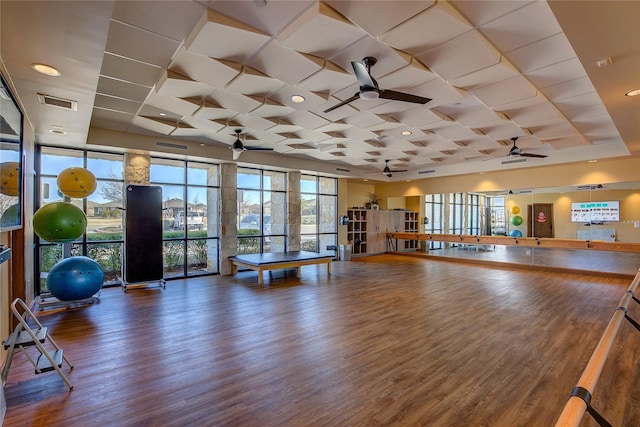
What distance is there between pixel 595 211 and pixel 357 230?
290 inches

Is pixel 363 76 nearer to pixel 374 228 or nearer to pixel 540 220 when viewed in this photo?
pixel 540 220

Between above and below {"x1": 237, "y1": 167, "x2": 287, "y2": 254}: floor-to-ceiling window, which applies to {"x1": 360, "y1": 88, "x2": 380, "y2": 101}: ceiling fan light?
above

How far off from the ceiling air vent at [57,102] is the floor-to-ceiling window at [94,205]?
2.75m

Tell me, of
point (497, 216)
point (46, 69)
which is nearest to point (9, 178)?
point (46, 69)

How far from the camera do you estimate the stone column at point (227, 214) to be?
8656 millimetres

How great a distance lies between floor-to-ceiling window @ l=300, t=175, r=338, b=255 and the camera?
11375 mm

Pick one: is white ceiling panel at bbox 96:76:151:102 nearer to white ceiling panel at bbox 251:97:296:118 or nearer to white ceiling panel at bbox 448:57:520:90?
white ceiling panel at bbox 251:97:296:118

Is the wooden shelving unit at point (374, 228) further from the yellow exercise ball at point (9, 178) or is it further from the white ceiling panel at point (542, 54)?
the yellow exercise ball at point (9, 178)

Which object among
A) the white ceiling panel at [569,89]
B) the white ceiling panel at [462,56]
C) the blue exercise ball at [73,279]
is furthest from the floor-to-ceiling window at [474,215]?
the blue exercise ball at [73,279]

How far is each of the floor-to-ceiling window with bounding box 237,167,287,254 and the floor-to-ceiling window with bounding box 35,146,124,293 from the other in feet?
10.1

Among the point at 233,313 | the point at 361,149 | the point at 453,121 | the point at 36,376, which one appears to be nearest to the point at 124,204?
the point at 233,313

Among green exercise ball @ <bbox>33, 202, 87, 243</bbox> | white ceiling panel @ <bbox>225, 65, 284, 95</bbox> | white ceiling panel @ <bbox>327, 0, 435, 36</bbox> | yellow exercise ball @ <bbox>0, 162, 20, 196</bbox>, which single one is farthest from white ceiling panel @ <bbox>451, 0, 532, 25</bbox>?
green exercise ball @ <bbox>33, 202, 87, 243</bbox>

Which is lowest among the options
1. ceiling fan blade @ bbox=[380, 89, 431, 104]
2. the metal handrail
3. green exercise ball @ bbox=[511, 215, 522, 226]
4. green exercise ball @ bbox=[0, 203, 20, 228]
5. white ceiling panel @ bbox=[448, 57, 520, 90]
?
the metal handrail

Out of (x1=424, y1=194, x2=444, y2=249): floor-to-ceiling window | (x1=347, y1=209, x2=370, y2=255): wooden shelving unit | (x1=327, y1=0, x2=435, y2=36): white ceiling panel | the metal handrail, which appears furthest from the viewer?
(x1=424, y1=194, x2=444, y2=249): floor-to-ceiling window
